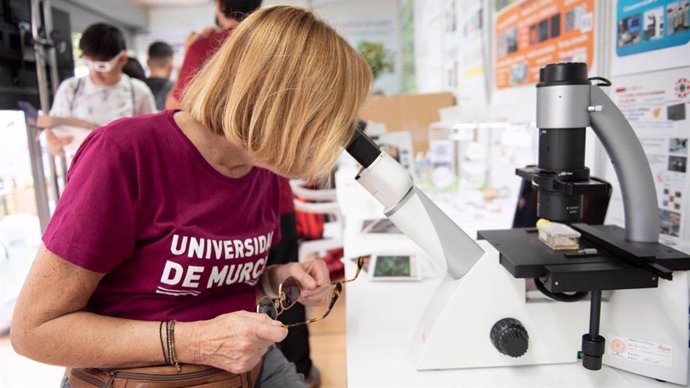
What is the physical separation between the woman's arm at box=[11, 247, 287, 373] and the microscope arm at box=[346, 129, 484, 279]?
268 millimetres

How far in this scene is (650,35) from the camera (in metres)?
1.04

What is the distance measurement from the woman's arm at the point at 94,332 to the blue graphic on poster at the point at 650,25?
938 mm

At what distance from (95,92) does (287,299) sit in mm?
2003

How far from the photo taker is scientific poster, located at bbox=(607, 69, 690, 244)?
974 mm

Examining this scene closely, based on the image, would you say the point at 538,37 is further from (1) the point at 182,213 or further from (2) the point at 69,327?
(2) the point at 69,327

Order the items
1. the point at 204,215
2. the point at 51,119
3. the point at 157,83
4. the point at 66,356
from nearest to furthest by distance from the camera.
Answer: the point at 66,356
the point at 204,215
the point at 51,119
the point at 157,83

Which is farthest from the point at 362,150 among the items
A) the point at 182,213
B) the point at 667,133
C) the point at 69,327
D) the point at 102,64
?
the point at 102,64

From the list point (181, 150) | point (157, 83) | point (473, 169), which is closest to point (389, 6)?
point (157, 83)

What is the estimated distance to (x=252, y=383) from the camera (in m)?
0.90

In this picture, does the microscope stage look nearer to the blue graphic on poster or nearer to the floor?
the blue graphic on poster

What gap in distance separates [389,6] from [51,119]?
4.50 meters

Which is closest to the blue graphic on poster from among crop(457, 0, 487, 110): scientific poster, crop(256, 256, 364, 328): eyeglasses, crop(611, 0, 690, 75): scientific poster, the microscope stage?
crop(611, 0, 690, 75): scientific poster

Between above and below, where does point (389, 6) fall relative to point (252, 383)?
above

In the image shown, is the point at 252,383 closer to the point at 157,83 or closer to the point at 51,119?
the point at 51,119
